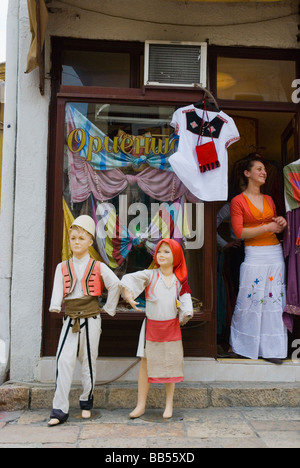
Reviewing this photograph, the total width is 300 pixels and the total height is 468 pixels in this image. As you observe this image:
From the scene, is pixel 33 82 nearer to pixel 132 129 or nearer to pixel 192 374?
pixel 132 129

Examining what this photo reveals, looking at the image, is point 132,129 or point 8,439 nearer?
point 8,439

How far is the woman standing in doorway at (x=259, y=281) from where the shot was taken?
5.36 meters

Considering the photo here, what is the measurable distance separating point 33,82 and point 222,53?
7.37 ft

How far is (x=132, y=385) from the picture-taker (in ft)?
16.3

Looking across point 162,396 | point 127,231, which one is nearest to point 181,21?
point 127,231

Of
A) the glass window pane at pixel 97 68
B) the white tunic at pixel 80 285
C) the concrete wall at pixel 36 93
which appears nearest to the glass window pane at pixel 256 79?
the concrete wall at pixel 36 93

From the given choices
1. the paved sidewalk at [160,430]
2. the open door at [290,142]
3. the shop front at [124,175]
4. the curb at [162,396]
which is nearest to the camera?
the paved sidewalk at [160,430]

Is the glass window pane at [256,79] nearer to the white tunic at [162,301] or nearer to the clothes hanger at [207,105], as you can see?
the clothes hanger at [207,105]

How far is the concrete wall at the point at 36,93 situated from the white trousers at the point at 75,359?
81cm

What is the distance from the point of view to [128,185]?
537 centimetres

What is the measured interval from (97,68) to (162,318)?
10.0ft

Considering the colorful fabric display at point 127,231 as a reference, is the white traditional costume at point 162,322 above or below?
below
